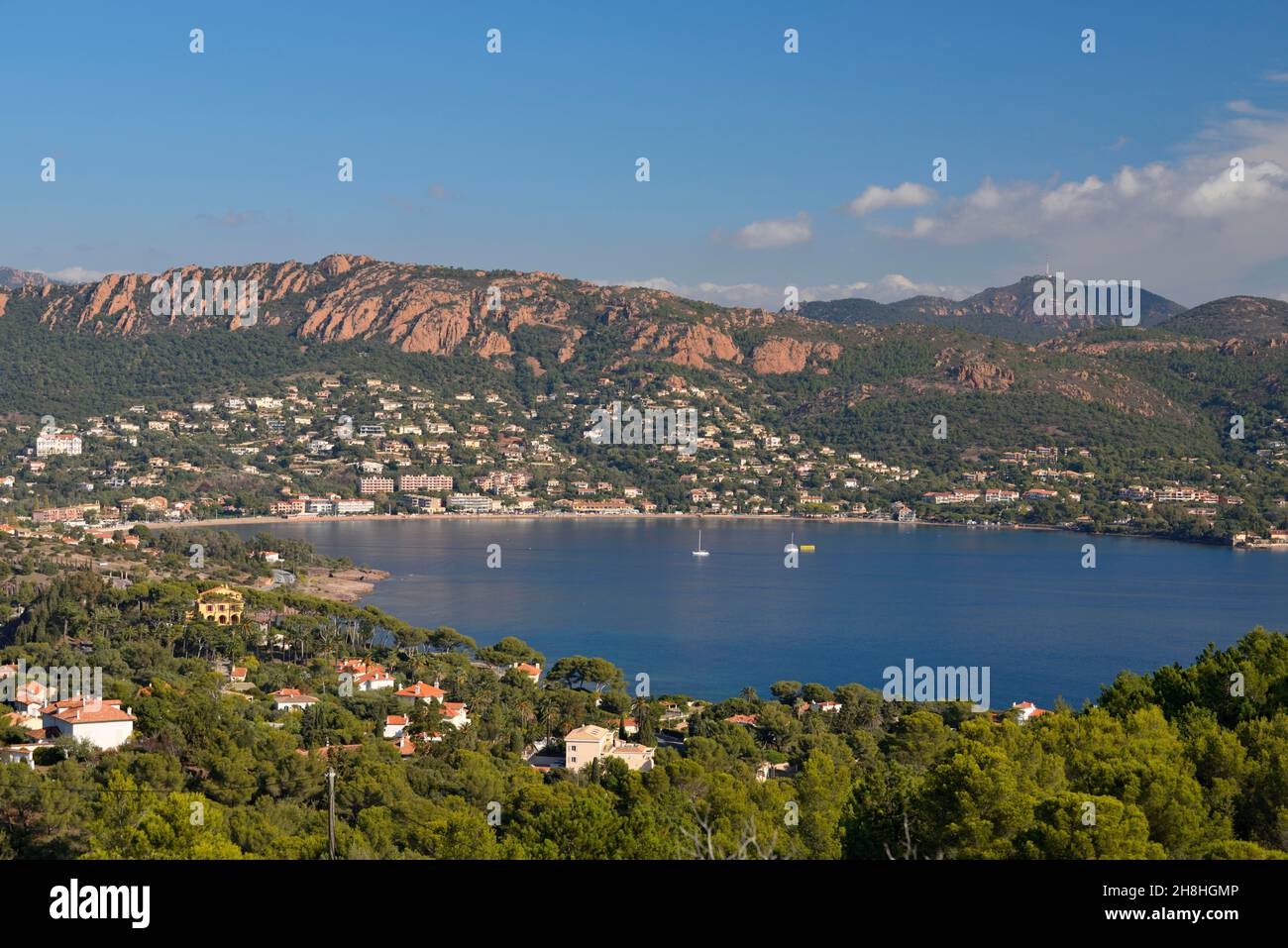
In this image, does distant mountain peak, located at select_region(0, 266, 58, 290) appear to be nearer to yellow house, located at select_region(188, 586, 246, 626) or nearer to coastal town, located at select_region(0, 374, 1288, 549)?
coastal town, located at select_region(0, 374, 1288, 549)

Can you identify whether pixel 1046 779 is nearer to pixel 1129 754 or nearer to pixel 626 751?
pixel 1129 754

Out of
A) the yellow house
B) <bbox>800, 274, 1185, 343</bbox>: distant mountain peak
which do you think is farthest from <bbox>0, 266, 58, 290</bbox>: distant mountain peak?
the yellow house

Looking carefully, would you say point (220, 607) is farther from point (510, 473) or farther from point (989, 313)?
point (989, 313)

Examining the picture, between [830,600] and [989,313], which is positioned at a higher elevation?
[989,313]

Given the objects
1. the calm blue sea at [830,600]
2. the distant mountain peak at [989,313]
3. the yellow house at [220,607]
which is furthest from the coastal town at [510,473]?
the distant mountain peak at [989,313]

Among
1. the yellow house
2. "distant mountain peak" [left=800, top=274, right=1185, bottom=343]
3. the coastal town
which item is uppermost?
"distant mountain peak" [left=800, top=274, right=1185, bottom=343]

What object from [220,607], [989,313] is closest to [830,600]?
[220,607]
